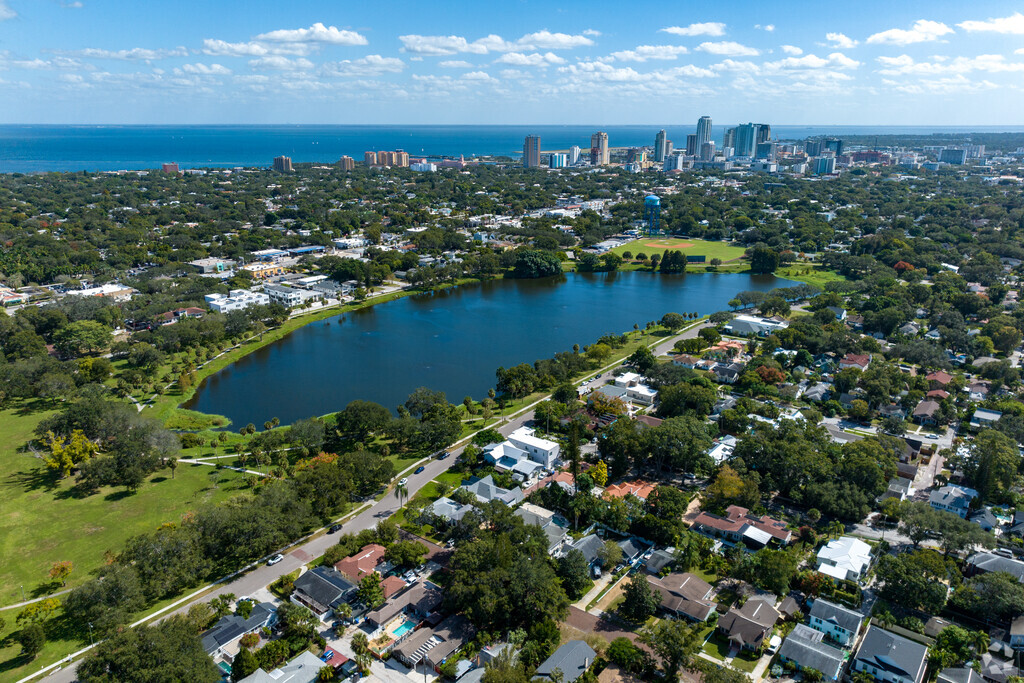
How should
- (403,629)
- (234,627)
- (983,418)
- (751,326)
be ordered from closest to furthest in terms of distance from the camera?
(234,627) → (403,629) → (983,418) → (751,326)

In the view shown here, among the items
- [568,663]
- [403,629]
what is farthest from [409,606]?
[568,663]

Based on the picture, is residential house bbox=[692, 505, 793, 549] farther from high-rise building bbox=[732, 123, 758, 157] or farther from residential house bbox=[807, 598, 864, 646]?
high-rise building bbox=[732, 123, 758, 157]

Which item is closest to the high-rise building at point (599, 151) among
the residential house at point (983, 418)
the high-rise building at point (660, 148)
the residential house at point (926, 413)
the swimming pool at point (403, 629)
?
the high-rise building at point (660, 148)

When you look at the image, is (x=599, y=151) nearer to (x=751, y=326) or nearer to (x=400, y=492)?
(x=751, y=326)

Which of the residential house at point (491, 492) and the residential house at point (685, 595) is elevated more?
the residential house at point (491, 492)

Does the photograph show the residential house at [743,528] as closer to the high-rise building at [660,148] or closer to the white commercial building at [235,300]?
the white commercial building at [235,300]
